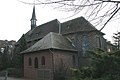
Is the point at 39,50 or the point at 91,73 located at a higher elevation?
the point at 39,50

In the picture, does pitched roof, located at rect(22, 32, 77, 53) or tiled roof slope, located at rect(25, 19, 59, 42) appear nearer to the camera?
pitched roof, located at rect(22, 32, 77, 53)

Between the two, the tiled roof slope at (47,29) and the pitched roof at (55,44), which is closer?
the pitched roof at (55,44)

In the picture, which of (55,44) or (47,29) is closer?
(55,44)

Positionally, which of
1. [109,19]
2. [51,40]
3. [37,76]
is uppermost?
[51,40]

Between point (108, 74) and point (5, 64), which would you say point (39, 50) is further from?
point (108, 74)

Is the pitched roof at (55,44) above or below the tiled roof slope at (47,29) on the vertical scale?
below

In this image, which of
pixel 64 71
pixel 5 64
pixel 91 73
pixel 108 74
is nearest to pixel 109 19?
pixel 108 74

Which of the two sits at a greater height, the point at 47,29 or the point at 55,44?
the point at 47,29

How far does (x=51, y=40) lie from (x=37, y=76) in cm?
580

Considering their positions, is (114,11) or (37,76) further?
(37,76)

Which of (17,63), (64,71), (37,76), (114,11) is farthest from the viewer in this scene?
(17,63)

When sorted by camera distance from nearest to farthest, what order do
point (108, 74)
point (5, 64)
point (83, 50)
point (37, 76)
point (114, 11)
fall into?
point (114, 11) → point (108, 74) → point (37, 76) → point (83, 50) → point (5, 64)

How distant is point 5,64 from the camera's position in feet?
144

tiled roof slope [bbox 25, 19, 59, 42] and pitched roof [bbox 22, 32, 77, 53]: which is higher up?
tiled roof slope [bbox 25, 19, 59, 42]
